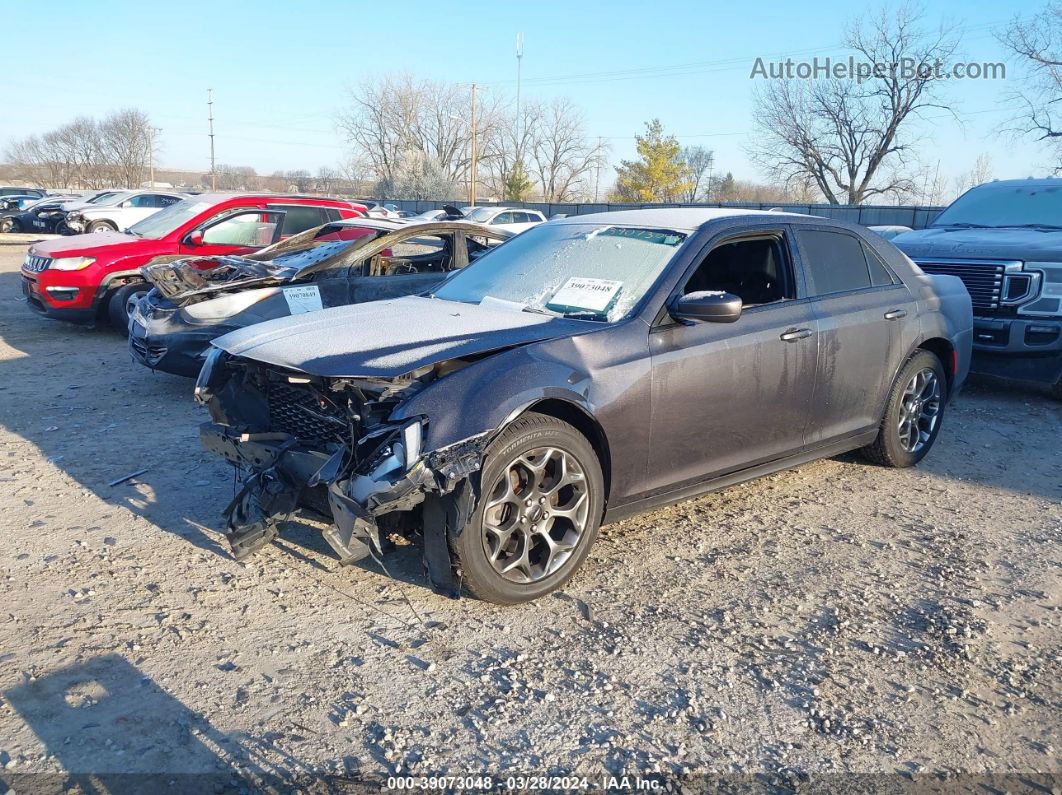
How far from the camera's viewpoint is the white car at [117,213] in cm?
2170

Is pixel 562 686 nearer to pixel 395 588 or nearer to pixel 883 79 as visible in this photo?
pixel 395 588

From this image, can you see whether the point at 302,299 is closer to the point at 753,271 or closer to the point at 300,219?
the point at 300,219

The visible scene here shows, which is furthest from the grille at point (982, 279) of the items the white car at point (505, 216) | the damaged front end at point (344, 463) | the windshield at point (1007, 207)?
the white car at point (505, 216)

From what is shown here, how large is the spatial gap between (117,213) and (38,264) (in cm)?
1434

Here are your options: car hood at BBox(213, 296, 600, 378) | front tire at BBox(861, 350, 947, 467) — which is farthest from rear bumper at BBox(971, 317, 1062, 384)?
car hood at BBox(213, 296, 600, 378)

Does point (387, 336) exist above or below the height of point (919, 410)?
above

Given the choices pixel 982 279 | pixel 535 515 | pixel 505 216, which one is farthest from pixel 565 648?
pixel 505 216

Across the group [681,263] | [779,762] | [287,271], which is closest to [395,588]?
[779,762]

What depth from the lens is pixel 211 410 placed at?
4.45 m

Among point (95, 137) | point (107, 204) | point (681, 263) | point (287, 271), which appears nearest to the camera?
point (681, 263)

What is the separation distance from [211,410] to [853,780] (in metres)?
3.43

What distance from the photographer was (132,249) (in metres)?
9.96

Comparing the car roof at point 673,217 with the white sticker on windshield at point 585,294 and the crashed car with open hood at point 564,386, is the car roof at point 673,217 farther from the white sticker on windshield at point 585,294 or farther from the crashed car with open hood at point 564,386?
the white sticker on windshield at point 585,294

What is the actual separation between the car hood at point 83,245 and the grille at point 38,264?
49 millimetres
